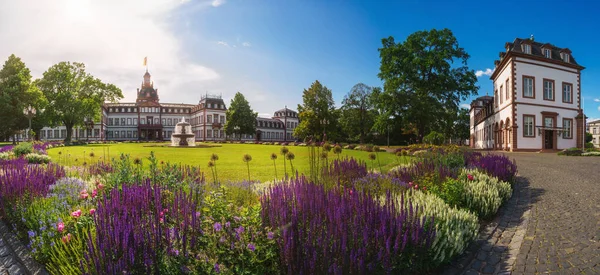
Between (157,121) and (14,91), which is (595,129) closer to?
(157,121)

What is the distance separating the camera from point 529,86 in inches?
1310

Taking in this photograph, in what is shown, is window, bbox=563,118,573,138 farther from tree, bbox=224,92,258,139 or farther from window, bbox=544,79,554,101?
tree, bbox=224,92,258,139

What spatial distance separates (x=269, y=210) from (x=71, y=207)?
3.33 m

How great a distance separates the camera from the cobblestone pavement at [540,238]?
3816 millimetres

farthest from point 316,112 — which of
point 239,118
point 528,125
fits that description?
point 528,125

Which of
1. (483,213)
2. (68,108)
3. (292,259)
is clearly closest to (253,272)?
(292,259)

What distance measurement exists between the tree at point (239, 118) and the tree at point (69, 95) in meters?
21.8

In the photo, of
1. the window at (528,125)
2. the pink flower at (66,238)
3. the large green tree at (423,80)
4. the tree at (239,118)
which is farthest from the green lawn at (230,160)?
the tree at (239,118)

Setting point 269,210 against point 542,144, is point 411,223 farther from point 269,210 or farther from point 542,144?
point 542,144

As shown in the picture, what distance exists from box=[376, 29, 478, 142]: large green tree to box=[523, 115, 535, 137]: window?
5629 millimetres

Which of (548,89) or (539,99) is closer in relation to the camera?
(539,99)

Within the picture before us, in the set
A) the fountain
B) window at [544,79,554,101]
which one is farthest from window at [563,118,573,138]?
the fountain

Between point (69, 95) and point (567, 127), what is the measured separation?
59998mm

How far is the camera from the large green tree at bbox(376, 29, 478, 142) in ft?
109
